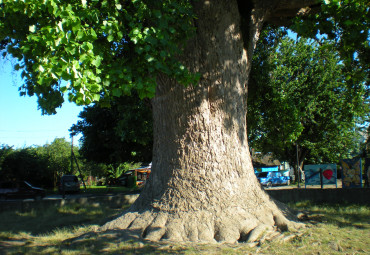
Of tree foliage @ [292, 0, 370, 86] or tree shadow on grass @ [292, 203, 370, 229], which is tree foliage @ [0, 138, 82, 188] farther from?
tree foliage @ [292, 0, 370, 86]

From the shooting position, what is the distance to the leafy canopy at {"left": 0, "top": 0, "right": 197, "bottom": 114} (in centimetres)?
500

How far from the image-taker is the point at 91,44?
5168mm

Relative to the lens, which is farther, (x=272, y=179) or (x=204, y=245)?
(x=272, y=179)

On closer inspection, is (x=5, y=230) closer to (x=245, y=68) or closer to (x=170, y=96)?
(x=170, y=96)

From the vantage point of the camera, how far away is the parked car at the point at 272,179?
31.6m

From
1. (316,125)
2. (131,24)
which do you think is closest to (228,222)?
(131,24)

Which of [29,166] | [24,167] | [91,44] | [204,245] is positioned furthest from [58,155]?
[91,44]

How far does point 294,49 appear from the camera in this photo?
2700 centimetres

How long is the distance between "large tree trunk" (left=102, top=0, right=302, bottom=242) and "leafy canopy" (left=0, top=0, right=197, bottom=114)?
0.80 meters

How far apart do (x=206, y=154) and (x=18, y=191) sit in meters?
18.0

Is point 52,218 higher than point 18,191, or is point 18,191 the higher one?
point 18,191

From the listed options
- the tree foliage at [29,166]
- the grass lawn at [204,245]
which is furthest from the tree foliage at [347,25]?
the tree foliage at [29,166]

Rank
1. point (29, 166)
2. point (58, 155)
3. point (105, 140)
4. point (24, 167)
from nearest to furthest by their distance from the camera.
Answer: point (105, 140) → point (24, 167) → point (29, 166) → point (58, 155)

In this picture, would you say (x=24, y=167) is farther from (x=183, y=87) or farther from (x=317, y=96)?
(x=183, y=87)
